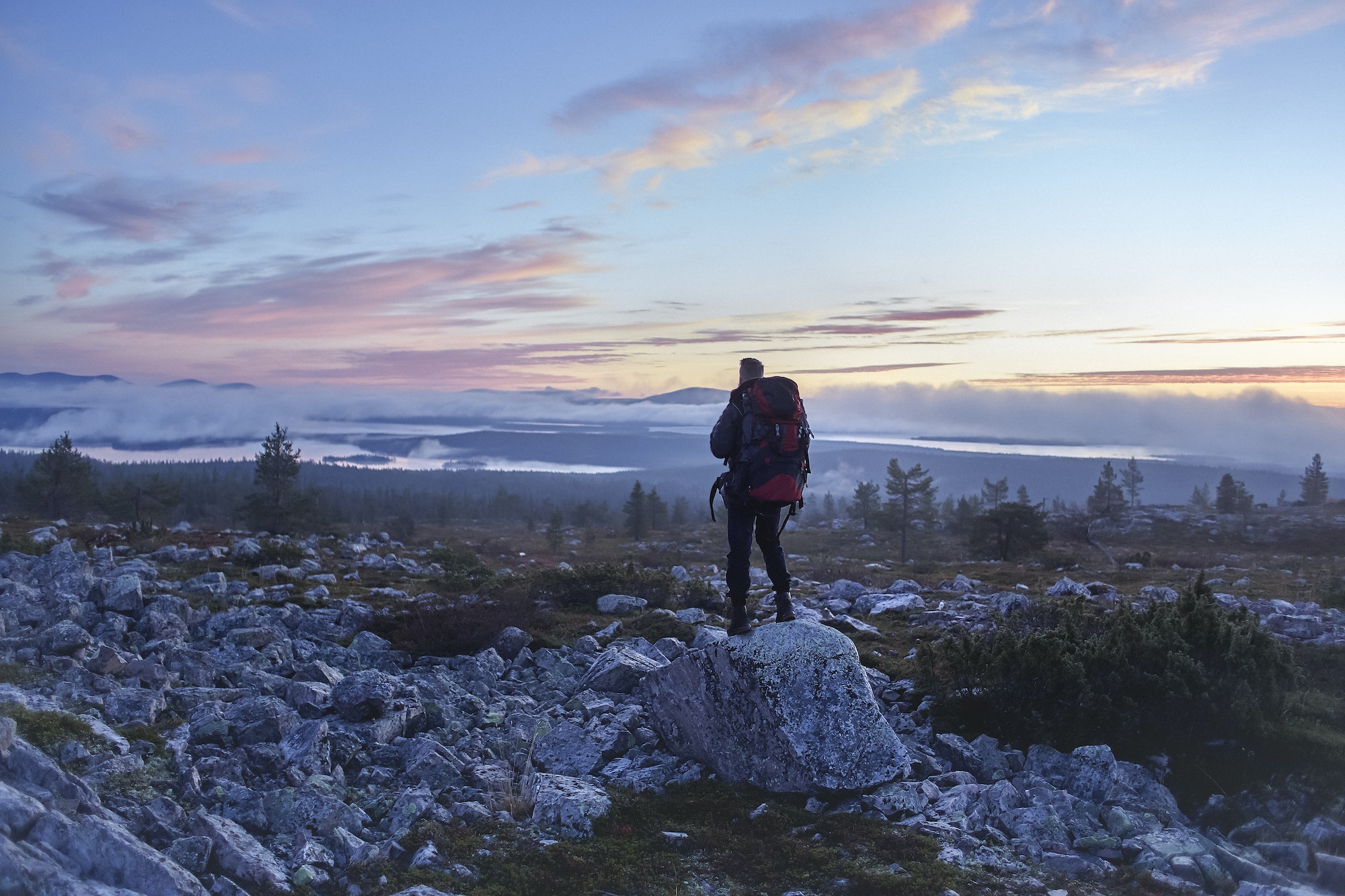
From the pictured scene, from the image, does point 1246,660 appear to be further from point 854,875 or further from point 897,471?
point 897,471

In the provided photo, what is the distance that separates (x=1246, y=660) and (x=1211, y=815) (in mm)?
2243

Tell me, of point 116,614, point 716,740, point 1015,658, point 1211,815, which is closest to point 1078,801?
point 1211,815

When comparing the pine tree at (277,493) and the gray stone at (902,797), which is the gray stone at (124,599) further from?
the pine tree at (277,493)

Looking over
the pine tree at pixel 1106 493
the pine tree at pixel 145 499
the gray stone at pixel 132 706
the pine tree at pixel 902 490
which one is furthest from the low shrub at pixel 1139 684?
the pine tree at pixel 1106 493

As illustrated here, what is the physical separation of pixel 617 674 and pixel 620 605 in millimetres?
6273

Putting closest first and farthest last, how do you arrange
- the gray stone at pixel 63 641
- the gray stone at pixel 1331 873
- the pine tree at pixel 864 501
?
the gray stone at pixel 1331 873 < the gray stone at pixel 63 641 < the pine tree at pixel 864 501

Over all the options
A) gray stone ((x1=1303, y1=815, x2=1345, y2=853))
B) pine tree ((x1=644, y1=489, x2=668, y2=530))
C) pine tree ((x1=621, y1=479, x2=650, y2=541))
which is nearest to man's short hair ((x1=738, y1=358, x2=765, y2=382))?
gray stone ((x1=1303, y1=815, x2=1345, y2=853))

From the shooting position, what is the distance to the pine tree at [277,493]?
52.9m

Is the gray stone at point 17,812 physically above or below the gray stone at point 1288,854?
above

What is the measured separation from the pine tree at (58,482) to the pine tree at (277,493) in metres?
15.9

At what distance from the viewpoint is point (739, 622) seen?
9625 mm

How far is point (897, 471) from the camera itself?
61125mm

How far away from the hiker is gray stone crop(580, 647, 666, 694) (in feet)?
9.35

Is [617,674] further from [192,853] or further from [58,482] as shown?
[58,482]
